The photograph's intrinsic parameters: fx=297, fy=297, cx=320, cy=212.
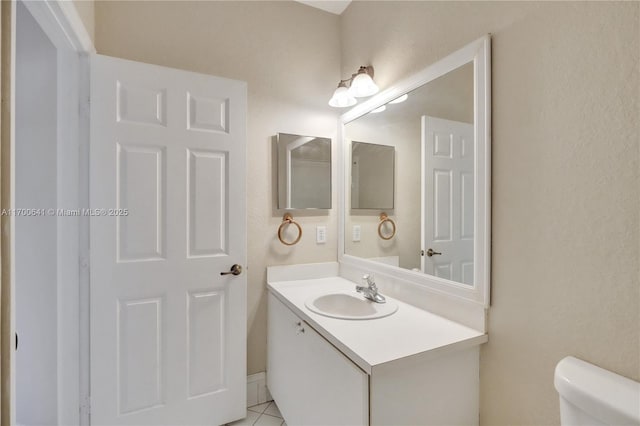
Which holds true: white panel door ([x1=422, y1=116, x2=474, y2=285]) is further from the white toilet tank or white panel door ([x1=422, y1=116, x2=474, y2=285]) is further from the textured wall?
the textured wall

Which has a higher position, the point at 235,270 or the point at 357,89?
the point at 357,89

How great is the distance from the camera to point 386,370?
37.5 inches

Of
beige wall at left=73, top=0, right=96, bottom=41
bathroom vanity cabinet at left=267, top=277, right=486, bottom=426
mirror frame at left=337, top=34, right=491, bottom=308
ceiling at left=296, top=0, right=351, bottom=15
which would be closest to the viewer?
bathroom vanity cabinet at left=267, top=277, right=486, bottom=426

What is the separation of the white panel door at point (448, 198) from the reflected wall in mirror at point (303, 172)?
0.78m

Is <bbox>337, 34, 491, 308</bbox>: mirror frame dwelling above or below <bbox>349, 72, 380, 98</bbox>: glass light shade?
below

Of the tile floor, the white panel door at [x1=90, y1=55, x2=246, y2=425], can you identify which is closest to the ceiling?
the white panel door at [x1=90, y1=55, x2=246, y2=425]

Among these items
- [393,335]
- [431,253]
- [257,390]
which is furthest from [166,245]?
[431,253]

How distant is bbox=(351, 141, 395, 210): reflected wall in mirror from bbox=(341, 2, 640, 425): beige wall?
0.65 m

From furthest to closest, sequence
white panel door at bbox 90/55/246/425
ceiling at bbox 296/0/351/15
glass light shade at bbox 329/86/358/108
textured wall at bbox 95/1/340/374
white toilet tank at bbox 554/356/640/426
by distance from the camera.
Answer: ceiling at bbox 296/0/351/15 → glass light shade at bbox 329/86/358/108 → textured wall at bbox 95/1/340/374 → white panel door at bbox 90/55/246/425 → white toilet tank at bbox 554/356/640/426

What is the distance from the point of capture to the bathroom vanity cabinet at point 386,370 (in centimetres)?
97

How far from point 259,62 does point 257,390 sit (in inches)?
83.2

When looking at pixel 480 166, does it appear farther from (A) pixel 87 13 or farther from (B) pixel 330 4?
(A) pixel 87 13

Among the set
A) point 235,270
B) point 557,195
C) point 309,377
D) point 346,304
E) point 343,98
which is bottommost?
point 309,377

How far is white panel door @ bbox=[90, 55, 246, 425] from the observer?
1.44m
